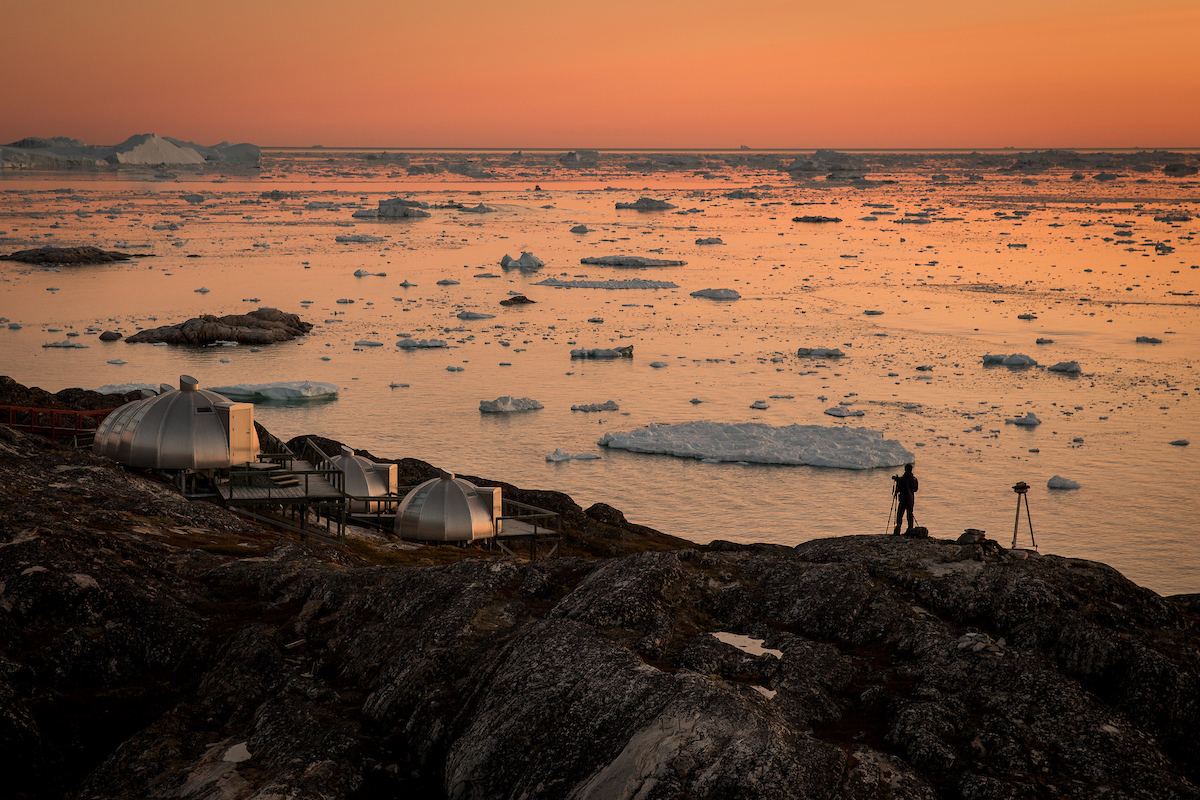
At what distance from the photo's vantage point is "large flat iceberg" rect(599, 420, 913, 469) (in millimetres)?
38906

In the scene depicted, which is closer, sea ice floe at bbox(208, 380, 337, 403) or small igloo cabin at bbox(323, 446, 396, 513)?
small igloo cabin at bbox(323, 446, 396, 513)

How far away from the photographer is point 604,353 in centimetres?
5544

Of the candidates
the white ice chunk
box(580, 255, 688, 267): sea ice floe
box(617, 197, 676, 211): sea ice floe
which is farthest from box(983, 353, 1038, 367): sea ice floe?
box(617, 197, 676, 211): sea ice floe

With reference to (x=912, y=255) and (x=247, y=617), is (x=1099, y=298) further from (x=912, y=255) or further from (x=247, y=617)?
(x=247, y=617)

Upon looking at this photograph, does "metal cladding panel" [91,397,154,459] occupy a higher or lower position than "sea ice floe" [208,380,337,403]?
higher

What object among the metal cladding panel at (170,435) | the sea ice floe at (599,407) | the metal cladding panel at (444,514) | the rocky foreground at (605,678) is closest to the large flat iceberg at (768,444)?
the sea ice floe at (599,407)

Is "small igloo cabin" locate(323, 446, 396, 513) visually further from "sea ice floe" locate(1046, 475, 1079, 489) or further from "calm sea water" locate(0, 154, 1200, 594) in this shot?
"sea ice floe" locate(1046, 475, 1079, 489)

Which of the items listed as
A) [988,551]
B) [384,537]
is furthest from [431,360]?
[988,551]

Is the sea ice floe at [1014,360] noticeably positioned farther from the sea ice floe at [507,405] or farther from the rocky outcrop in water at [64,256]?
the rocky outcrop in water at [64,256]

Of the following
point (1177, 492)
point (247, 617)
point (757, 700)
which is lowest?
point (1177, 492)

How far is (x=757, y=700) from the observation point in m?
9.93

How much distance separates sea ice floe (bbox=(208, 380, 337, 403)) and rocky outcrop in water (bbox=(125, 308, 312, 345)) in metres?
12.4

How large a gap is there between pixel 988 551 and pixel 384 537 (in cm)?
1793

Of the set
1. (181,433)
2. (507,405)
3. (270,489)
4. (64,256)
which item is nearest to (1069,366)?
(507,405)
